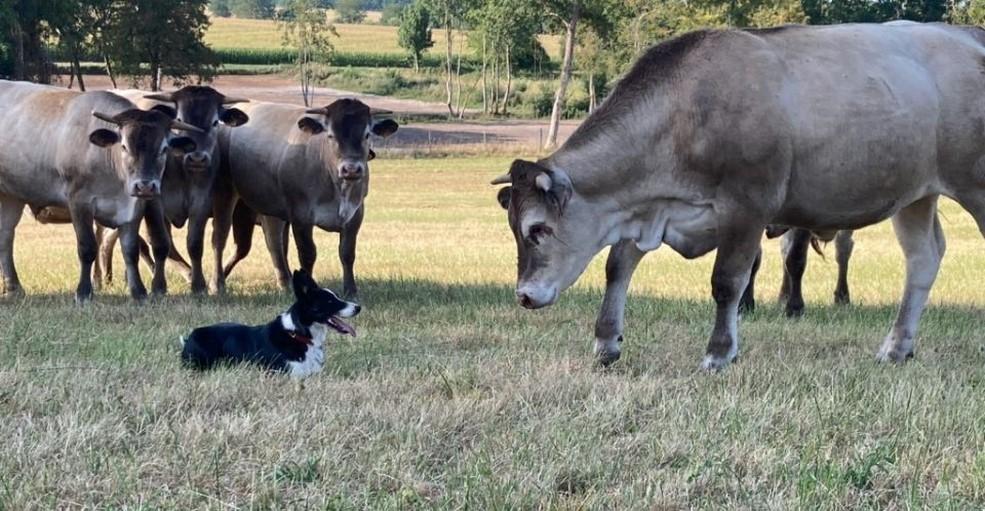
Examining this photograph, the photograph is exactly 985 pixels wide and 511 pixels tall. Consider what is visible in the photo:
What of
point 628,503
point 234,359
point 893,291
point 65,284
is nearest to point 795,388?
point 628,503

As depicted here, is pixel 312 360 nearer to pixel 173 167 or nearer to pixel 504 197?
pixel 504 197

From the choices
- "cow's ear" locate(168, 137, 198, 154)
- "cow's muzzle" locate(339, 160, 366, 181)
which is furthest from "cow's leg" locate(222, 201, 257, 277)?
"cow's muzzle" locate(339, 160, 366, 181)

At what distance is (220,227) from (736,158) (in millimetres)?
8837

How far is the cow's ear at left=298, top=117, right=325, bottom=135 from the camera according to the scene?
1355 centimetres

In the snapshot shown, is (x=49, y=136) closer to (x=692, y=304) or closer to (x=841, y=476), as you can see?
(x=692, y=304)

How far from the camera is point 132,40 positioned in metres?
53.9

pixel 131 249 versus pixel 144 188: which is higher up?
pixel 144 188

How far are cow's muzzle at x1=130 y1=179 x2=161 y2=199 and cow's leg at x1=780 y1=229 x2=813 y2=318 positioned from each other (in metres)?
6.22

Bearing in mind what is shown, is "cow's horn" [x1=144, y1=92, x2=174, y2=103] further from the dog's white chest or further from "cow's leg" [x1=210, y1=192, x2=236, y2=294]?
the dog's white chest

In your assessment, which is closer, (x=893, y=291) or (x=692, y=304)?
(x=692, y=304)

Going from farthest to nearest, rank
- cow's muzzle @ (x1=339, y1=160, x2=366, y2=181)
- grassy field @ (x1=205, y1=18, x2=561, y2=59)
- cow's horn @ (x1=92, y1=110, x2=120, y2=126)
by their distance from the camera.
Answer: grassy field @ (x1=205, y1=18, x2=561, y2=59), cow's muzzle @ (x1=339, y1=160, x2=366, y2=181), cow's horn @ (x1=92, y1=110, x2=120, y2=126)

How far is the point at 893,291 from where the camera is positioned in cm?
1519

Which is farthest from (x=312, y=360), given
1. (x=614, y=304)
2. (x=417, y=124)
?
(x=417, y=124)

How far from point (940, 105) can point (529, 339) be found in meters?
3.39
